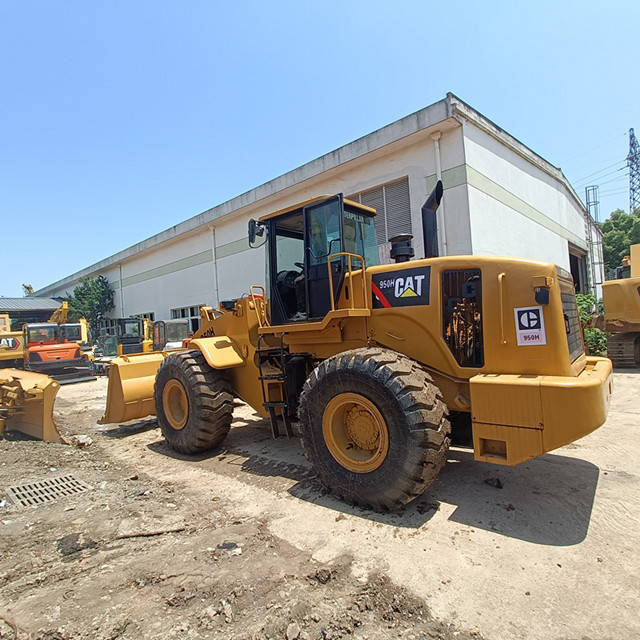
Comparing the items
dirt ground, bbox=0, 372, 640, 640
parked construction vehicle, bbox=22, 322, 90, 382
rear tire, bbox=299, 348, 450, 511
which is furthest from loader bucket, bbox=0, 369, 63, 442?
parked construction vehicle, bbox=22, 322, 90, 382

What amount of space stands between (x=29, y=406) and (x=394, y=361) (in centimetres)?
557

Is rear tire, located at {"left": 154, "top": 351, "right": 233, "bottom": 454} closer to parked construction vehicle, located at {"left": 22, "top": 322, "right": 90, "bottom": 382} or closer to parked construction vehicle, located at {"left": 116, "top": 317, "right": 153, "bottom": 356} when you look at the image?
parked construction vehicle, located at {"left": 22, "top": 322, "right": 90, "bottom": 382}

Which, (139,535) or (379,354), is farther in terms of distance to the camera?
(379,354)

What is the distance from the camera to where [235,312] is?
573 centimetres

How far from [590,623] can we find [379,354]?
208 centimetres

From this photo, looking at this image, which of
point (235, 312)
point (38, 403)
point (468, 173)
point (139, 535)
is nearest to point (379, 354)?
point (139, 535)

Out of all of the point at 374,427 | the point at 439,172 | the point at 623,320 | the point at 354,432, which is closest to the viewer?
the point at 374,427

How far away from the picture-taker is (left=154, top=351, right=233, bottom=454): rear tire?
5.10 m

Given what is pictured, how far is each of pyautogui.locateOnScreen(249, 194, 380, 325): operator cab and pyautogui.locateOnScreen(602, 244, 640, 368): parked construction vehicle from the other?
313 inches

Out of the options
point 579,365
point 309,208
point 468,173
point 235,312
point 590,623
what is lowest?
point 590,623

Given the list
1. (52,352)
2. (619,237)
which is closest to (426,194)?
(52,352)

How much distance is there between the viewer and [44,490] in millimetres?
4273

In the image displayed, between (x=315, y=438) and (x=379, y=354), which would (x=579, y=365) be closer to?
(x=379, y=354)

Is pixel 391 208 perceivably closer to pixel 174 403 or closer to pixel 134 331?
pixel 174 403
